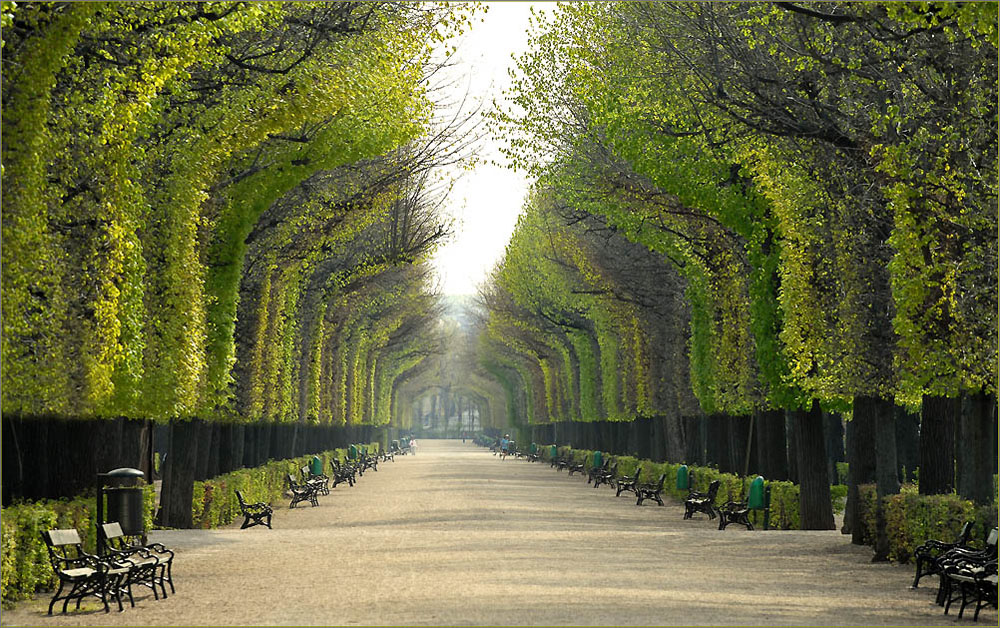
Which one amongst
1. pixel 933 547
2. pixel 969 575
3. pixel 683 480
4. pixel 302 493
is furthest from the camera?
pixel 302 493

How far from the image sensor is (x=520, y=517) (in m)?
29.7

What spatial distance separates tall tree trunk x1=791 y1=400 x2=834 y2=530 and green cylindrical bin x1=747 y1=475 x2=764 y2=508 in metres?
1.09

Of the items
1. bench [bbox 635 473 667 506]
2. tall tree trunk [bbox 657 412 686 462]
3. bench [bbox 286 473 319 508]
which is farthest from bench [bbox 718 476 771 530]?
tall tree trunk [bbox 657 412 686 462]

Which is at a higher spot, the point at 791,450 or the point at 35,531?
the point at 791,450

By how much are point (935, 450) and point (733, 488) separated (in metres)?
10.5

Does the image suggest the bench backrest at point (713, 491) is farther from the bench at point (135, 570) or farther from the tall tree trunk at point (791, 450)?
the bench at point (135, 570)

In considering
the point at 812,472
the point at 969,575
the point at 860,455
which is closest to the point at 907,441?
the point at 812,472

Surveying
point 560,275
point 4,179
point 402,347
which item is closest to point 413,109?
point 4,179

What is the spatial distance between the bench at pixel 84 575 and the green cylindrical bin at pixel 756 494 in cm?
1529

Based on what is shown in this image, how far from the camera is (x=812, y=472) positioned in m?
26.3

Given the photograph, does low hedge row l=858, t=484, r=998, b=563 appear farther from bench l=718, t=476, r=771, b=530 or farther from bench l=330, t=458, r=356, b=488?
bench l=330, t=458, r=356, b=488

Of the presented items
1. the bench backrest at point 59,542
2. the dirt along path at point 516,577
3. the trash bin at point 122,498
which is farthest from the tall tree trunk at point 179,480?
the bench backrest at point 59,542

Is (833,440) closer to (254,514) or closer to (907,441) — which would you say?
(907,441)

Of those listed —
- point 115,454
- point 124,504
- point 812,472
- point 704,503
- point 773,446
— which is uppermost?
point 773,446
